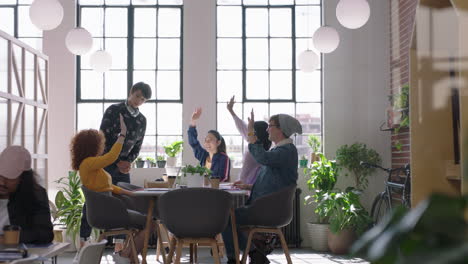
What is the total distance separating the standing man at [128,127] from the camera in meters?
6.05

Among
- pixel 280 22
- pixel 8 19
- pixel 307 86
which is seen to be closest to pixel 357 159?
pixel 307 86

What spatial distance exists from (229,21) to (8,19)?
127 inches

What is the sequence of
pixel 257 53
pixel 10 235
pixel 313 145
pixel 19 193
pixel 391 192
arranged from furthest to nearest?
pixel 257 53, pixel 313 145, pixel 391 192, pixel 19 193, pixel 10 235

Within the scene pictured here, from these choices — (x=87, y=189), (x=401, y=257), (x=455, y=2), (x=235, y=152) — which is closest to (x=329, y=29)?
(x=235, y=152)

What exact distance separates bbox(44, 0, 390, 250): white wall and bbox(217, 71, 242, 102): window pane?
10.4 inches

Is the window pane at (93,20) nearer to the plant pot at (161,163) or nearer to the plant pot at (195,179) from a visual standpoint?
the plant pot at (161,163)

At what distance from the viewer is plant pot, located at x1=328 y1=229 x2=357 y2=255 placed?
8047 millimetres

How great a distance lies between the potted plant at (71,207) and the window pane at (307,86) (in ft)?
11.0

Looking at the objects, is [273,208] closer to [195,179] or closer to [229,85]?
[195,179]

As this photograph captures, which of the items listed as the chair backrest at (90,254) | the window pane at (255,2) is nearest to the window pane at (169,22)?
the window pane at (255,2)

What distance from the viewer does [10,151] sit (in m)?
3.35

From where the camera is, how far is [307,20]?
9.25 meters

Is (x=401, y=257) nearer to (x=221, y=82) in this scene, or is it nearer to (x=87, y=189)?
(x=87, y=189)

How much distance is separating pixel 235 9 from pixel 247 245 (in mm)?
4786
